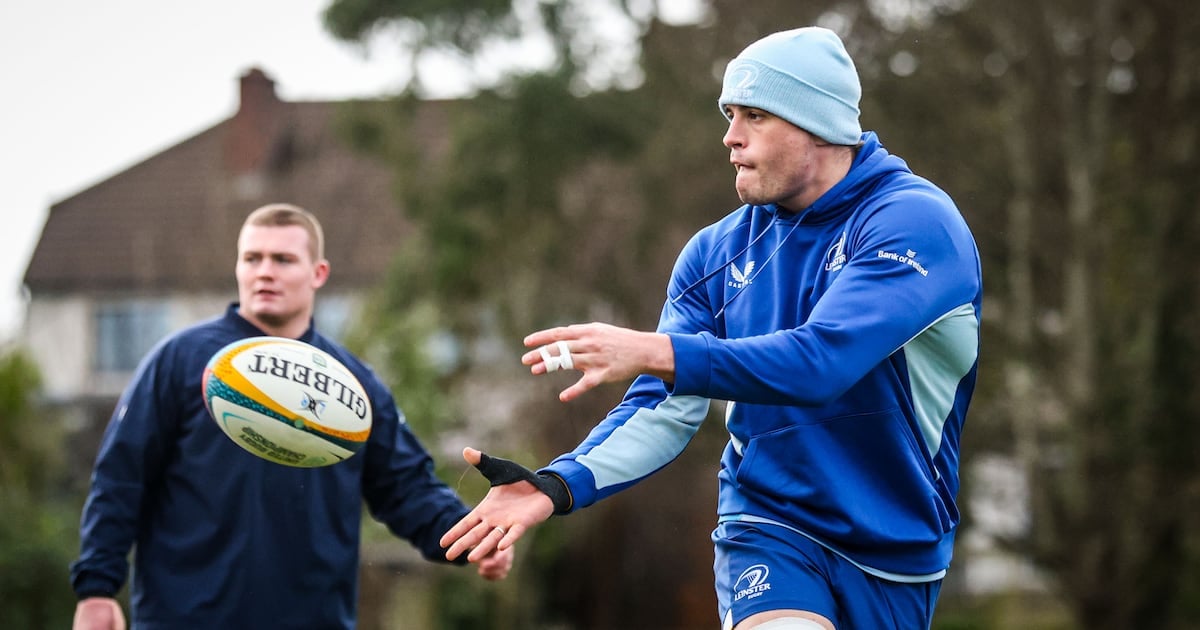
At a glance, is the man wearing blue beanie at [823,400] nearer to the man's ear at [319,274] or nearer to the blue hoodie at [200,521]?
the blue hoodie at [200,521]

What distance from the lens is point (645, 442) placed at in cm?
429

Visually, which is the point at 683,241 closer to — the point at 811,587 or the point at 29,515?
the point at 29,515

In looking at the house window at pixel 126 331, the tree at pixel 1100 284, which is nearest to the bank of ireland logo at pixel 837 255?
the tree at pixel 1100 284

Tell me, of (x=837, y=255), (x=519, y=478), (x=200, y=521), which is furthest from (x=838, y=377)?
(x=200, y=521)

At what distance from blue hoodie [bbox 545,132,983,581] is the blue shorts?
40 mm

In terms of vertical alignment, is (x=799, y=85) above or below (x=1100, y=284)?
above

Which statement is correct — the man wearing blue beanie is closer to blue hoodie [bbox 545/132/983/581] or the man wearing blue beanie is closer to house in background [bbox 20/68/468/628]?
blue hoodie [bbox 545/132/983/581]

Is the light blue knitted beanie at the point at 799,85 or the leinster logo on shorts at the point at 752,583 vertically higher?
the light blue knitted beanie at the point at 799,85

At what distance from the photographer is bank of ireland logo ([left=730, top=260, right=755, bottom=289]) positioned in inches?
170

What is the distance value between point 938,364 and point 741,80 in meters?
1.01

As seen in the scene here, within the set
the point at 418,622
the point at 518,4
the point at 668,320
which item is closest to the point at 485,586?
the point at 418,622

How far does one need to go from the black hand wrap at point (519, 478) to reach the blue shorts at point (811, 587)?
22.6 inches

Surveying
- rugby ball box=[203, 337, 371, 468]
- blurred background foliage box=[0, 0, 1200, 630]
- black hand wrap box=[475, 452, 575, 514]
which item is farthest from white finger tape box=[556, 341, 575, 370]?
blurred background foliage box=[0, 0, 1200, 630]

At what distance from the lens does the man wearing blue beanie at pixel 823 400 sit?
12.6 ft
